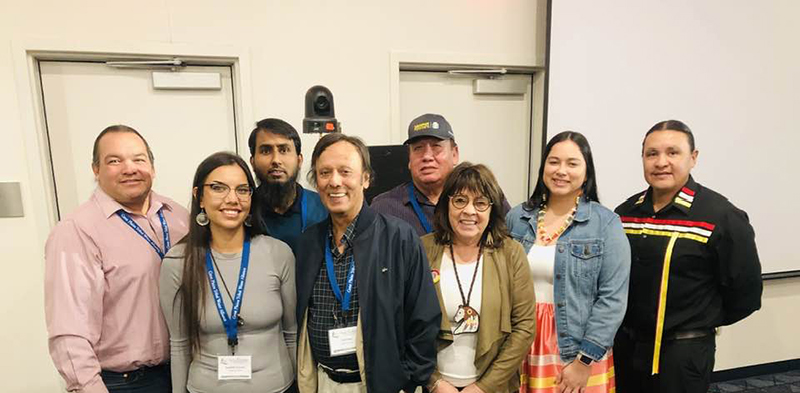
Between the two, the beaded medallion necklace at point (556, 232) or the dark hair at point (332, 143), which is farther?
the beaded medallion necklace at point (556, 232)

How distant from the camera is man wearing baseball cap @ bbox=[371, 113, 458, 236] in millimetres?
1852

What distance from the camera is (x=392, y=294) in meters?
1.44

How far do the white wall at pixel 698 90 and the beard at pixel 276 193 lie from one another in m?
1.76

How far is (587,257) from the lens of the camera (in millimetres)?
1665

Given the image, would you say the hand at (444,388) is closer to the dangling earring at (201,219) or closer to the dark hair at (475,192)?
the dark hair at (475,192)

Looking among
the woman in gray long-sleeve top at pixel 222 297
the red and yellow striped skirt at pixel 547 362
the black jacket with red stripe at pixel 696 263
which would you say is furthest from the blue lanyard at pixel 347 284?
the black jacket with red stripe at pixel 696 263

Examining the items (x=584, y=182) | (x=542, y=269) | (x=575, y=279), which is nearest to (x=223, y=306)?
(x=542, y=269)

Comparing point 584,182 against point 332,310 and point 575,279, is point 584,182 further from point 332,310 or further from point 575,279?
point 332,310

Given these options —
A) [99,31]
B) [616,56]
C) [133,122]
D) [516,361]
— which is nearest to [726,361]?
[616,56]

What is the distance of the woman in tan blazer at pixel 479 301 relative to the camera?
1542 millimetres

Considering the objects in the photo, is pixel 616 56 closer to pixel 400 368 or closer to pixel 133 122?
pixel 400 368

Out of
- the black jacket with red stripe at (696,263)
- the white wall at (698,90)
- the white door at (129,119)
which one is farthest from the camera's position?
the white wall at (698,90)

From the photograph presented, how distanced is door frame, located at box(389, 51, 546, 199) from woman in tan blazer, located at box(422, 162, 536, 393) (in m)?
1.28

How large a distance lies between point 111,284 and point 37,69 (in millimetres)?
1627
